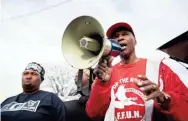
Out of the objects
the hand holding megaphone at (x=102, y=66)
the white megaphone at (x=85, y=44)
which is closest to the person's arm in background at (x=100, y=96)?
the hand holding megaphone at (x=102, y=66)

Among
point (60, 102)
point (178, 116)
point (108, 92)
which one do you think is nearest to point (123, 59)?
point (108, 92)

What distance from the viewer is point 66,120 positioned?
3.85m

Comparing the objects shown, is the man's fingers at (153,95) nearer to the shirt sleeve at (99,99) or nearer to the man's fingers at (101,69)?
the man's fingers at (101,69)

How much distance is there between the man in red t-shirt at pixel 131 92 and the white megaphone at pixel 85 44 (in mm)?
92

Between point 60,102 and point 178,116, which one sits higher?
point 178,116

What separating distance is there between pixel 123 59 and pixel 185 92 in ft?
2.33

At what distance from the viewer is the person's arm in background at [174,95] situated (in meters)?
2.39

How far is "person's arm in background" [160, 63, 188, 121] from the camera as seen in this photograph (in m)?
2.39

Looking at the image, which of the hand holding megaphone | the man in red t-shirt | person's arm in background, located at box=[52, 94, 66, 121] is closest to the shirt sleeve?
the man in red t-shirt

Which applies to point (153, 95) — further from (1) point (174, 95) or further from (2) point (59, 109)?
(2) point (59, 109)

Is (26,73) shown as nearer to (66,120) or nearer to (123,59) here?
(66,120)

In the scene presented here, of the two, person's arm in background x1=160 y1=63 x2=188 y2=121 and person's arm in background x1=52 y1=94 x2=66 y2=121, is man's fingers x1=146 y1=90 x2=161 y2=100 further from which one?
person's arm in background x1=52 y1=94 x2=66 y2=121

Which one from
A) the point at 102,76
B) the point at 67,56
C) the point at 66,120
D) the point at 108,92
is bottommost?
the point at 66,120

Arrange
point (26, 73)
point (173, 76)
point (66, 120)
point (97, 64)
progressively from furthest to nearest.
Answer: point (26, 73)
point (66, 120)
point (173, 76)
point (97, 64)
